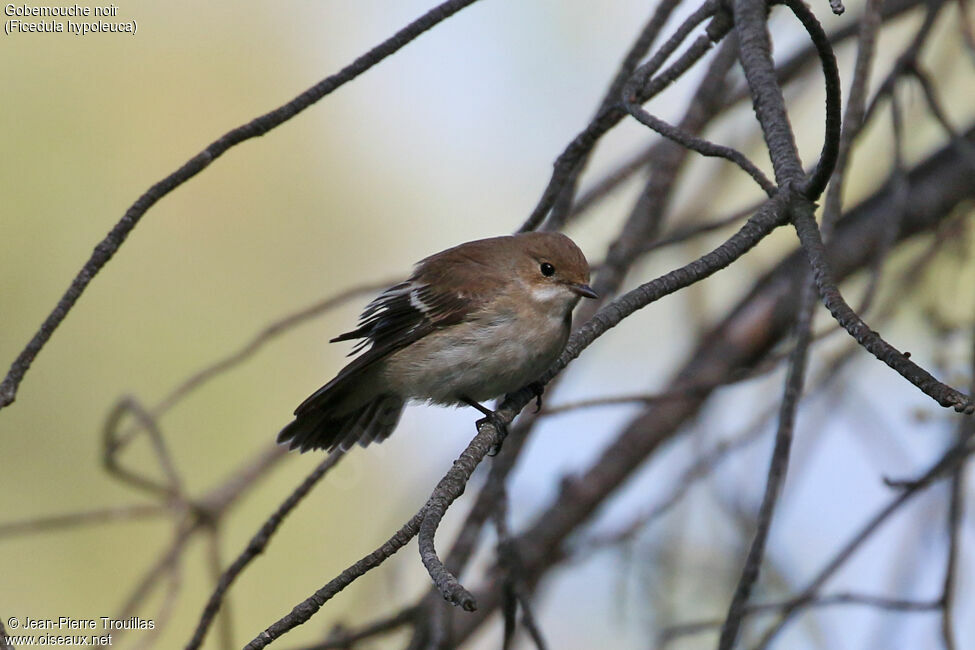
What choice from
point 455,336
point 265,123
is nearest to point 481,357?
point 455,336

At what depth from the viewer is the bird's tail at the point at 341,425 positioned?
383cm

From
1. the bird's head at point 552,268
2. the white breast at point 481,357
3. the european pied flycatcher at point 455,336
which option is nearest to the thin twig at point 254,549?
the european pied flycatcher at point 455,336

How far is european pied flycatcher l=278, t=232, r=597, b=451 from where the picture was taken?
3.64 m

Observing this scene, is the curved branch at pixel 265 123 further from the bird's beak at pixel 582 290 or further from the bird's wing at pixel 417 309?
the bird's beak at pixel 582 290

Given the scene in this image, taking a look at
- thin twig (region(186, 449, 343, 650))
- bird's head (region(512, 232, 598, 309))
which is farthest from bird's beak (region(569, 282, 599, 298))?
thin twig (region(186, 449, 343, 650))

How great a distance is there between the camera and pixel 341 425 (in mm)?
4004

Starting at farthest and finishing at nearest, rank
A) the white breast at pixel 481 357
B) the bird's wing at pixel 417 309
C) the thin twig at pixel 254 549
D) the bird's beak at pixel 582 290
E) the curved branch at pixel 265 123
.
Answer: the bird's wing at pixel 417 309 → the bird's beak at pixel 582 290 → the white breast at pixel 481 357 → the thin twig at pixel 254 549 → the curved branch at pixel 265 123

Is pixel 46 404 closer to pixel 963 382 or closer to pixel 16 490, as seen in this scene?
pixel 16 490

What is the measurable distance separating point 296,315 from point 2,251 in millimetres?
2930

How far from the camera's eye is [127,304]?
21.1ft

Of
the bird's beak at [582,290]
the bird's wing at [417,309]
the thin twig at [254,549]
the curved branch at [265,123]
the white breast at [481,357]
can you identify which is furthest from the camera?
the bird's wing at [417,309]

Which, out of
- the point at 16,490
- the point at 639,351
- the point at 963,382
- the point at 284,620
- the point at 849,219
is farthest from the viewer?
the point at 639,351

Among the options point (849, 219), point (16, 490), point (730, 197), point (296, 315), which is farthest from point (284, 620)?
point (730, 197)

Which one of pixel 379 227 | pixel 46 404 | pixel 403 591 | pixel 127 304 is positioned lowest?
pixel 403 591
